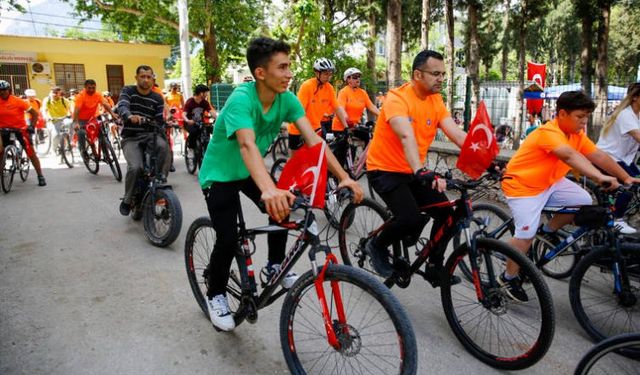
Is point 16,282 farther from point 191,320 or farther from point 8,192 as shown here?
point 8,192

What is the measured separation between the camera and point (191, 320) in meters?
3.68

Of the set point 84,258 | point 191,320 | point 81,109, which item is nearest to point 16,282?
point 84,258

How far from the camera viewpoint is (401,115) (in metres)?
3.61

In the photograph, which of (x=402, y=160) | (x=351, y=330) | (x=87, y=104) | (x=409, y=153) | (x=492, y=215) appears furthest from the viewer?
(x=87, y=104)

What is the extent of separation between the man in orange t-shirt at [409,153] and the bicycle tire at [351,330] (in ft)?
3.06

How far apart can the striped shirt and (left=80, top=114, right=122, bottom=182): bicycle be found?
2.95 m

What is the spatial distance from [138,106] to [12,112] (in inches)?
150

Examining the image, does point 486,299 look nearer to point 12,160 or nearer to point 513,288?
point 513,288

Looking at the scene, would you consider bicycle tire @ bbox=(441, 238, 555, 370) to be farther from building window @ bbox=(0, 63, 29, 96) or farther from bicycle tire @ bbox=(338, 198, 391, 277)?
building window @ bbox=(0, 63, 29, 96)

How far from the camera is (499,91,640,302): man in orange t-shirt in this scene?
3537 mm

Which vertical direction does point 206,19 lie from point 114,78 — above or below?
above

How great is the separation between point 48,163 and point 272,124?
1081cm

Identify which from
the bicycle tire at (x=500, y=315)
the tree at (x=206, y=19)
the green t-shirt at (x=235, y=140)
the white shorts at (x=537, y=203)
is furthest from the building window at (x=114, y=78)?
the bicycle tire at (x=500, y=315)

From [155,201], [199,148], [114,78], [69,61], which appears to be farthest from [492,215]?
[114,78]
